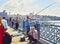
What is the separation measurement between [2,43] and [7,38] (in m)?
0.34

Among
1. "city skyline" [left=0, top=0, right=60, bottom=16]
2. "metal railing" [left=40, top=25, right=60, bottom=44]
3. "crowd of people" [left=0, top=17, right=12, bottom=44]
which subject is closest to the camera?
"crowd of people" [left=0, top=17, right=12, bottom=44]

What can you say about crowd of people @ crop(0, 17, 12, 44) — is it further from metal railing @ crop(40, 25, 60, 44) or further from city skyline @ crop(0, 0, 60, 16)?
city skyline @ crop(0, 0, 60, 16)

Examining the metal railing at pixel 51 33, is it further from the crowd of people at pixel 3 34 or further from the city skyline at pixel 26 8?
the city skyline at pixel 26 8

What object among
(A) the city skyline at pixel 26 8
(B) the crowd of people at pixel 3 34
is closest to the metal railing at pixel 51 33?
(B) the crowd of people at pixel 3 34

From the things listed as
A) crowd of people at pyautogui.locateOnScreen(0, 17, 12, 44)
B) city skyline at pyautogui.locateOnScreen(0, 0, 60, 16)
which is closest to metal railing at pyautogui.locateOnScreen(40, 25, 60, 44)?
crowd of people at pyautogui.locateOnScreen(0, 17, 12, 44)

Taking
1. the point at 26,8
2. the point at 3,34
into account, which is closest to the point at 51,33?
the point at 3,34

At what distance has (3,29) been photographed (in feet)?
18.6

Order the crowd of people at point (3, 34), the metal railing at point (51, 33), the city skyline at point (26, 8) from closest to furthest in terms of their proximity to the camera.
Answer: the crowd of people at point (3, 34) < the metal railing at point (51, 33) < the city skyline at point (26, 8)

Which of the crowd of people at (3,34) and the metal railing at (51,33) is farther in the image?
the metal railing at (51,33)

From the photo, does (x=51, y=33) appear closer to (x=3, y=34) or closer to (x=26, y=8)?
(x=3, y=34)

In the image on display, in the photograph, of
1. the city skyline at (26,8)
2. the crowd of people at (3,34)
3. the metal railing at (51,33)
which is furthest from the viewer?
the city skyline at (26,8)

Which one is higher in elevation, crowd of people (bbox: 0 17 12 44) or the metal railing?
crowd of people (bbox: 0 17 12 44)

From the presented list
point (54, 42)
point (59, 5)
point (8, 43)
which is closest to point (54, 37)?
point (54, 42)

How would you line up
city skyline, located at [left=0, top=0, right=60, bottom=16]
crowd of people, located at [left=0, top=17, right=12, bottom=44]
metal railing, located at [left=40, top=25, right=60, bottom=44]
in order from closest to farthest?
crowd of people, located at [left=0, top=17, right=12, bottom=44] < metal railing, located at [left=40, top=25, right=60, bottom=44] < city skyline, located at [left=0, top=0, right=60, bottom=16]
